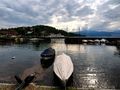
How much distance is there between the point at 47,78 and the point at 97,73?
1040 cm

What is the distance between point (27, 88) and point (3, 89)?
2531 millimetres

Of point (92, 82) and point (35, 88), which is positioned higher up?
point (35, 88)

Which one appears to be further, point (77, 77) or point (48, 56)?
point (48, 56)

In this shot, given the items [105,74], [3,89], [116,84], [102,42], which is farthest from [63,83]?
[102,42]

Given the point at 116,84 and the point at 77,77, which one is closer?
the point at 116,84

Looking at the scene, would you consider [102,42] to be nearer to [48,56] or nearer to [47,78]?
[48,56]

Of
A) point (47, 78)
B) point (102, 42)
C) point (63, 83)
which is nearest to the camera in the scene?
point (63, 83)

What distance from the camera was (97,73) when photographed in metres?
36.4

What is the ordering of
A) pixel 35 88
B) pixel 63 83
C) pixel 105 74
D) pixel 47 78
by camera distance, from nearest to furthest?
1. pixel 35 88
2. pixel 63 83
3. pixel 47 78
4. pixel 105 74

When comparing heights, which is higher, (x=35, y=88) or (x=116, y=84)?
(x=35, y=88)

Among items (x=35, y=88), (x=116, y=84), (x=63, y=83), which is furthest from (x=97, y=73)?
(x=35, y=88)

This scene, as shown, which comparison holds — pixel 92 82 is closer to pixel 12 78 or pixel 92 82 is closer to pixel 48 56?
pixel 12 78

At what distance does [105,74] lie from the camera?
115 feet

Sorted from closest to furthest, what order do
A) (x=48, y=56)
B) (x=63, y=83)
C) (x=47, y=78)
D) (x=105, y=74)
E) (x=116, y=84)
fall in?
(x=63, y=83) < (x=116, y=84) < (x=47, y=78) < (x=105, y=74) < (x=48, y=56)
